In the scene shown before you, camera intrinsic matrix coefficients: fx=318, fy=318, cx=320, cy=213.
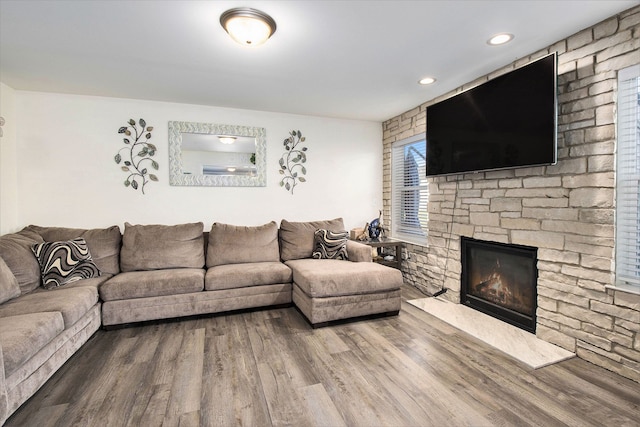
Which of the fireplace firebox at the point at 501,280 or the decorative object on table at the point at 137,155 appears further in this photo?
the decorative object on table at the point at 137,155

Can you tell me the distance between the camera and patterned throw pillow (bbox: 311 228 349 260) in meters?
3.70

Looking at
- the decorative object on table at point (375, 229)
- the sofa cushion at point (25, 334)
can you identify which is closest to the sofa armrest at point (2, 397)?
the sofa cushion at point (25, 334)

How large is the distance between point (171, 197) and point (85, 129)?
3.74ft

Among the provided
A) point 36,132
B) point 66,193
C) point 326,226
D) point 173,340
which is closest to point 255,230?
point 326,226

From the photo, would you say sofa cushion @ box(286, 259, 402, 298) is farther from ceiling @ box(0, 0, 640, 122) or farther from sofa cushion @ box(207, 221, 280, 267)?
ceiling @ box(0, 0, 640, 122)

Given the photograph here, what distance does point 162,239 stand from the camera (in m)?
3.39

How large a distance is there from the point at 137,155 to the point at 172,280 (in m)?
1.65

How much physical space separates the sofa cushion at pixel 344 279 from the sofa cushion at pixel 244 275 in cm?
20

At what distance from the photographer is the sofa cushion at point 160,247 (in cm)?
327

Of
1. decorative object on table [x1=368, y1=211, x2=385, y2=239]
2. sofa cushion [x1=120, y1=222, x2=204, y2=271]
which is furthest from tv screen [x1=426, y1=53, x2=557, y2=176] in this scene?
sofa cushion [x1=120, y1=222, x2=204, y2=271]

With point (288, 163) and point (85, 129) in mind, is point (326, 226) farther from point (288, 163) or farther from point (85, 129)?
point (85, 129)

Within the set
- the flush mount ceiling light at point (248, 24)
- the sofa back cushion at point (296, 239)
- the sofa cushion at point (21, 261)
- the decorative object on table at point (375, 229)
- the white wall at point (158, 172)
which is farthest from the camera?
the decorative object on table at point (375, 229)

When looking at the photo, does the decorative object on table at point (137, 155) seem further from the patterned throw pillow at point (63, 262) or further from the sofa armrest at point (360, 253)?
the sofa armrest at point (360, 253)

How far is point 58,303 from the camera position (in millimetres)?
2268
